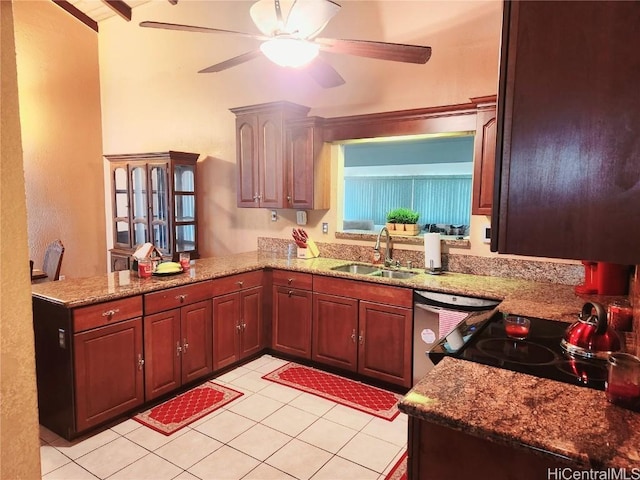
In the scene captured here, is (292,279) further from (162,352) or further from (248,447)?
(248,447)

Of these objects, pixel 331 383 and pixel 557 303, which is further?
pixel 331 383

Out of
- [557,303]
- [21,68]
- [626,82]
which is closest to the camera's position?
[626,82]

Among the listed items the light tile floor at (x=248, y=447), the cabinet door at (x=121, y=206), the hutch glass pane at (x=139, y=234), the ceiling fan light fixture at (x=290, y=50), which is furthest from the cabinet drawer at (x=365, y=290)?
the cabinet door at (x=121, y=206)

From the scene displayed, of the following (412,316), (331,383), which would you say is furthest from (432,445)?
(331,383)

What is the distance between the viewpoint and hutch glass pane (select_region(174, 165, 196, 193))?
483 cm

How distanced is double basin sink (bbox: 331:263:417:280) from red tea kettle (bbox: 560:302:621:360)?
179 cm

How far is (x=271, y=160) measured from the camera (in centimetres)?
401

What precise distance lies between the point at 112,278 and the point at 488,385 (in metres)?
2.63

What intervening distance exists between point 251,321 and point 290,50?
7.49 ft

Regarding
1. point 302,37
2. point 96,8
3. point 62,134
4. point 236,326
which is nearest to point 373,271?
point 236,326

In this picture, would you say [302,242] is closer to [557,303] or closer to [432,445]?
[557,303]

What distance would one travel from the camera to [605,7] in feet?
2.78

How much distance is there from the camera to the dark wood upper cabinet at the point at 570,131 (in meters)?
0.84

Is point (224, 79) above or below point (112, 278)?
above
